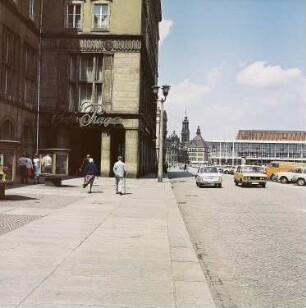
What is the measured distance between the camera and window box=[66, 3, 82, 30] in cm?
3817

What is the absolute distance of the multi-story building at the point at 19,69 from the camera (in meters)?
28.3

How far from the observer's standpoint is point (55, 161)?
23906mm

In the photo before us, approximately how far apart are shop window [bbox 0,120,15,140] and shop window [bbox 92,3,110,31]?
12273mm

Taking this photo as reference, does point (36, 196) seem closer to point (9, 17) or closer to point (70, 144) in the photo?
point (9, 17)

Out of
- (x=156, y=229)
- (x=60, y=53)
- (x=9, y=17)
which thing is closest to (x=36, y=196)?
(x=156, y=229)

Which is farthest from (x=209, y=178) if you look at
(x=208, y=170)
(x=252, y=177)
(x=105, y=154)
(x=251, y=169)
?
(x=105, y=154)

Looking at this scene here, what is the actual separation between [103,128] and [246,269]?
101 feet

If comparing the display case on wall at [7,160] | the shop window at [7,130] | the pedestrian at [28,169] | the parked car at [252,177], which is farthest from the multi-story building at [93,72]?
the display case on wall at [7,160]

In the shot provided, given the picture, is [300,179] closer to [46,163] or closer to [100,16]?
[100,16]

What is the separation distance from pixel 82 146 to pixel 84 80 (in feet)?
23.2

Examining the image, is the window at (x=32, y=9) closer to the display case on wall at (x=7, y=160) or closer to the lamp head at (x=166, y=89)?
the lamp head at (x=166, y=89)

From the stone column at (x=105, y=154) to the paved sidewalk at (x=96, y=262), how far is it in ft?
80.3

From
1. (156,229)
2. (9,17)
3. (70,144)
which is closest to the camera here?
(156,229)

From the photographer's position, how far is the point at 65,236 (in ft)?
30.4
